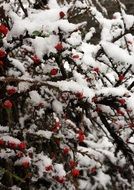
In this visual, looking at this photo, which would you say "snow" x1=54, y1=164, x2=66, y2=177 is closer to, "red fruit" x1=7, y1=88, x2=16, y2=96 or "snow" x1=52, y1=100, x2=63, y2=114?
"snow" x1=52, y1=100, x2=63, y2=114

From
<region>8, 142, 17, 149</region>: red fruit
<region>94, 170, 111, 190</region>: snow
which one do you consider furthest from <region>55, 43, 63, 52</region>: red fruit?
<region>94, 170, 111, 190</region>: snow

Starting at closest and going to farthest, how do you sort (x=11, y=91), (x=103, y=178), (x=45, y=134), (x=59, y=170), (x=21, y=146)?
(x=11, y=91), (x=21, y=146), (x=45, y=134), (x=59, y=170), (x=103, y=178)

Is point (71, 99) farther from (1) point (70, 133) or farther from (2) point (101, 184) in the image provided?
(2) point (101, 184)

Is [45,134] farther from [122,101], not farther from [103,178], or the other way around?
[103,178]

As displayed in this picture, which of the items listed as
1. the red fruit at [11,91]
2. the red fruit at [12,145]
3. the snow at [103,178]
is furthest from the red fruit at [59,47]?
the snow at [103,178]

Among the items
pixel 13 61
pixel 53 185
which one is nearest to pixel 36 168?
pixel 53 185

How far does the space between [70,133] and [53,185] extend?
3.24ft

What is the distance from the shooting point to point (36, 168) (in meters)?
2.78

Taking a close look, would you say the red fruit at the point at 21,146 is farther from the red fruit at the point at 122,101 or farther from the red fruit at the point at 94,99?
the red fruit at the point at 122,101

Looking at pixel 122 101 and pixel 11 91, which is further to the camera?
pixel 122 101

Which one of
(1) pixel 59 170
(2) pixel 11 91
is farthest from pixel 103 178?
Answer: (2) pixel 11 91

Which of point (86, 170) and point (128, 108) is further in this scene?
point (86, 170)

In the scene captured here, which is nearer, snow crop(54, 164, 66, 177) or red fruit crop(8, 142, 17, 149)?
red fruit crop(8, 142, 17, 149)

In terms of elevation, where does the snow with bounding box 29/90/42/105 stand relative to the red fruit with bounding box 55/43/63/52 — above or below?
below
